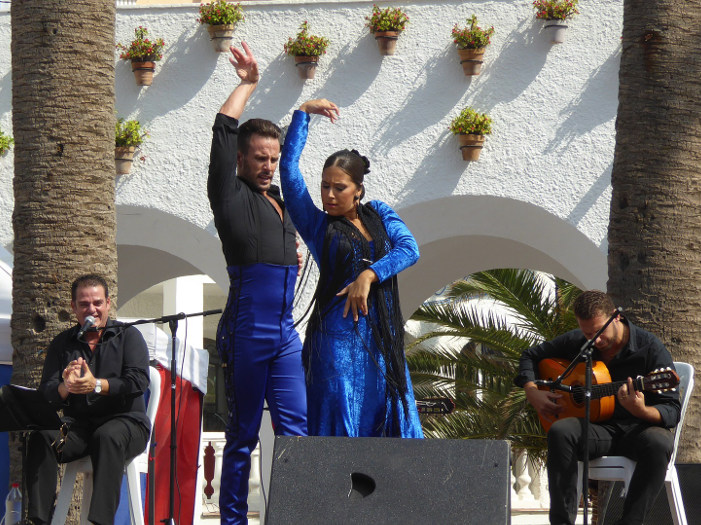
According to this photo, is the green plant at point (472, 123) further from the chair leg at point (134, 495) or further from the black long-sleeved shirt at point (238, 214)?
the chair leg at point (134, 495)

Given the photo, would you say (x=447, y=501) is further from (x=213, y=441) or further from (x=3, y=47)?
(x=213, y=441)

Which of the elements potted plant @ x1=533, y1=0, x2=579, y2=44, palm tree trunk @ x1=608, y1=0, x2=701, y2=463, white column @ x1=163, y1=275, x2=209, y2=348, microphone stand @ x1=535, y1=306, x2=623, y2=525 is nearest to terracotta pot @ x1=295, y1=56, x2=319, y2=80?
potted plant @ x1=533, y1=0, x2=579, y2=44

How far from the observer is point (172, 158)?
8.79m

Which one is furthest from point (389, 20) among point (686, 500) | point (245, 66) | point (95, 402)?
point (686, 500)

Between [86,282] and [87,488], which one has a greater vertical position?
[86,282]

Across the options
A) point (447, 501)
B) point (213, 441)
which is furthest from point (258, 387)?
point (213, 441)

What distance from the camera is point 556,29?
835 cm

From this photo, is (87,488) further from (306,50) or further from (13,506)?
(306,50)

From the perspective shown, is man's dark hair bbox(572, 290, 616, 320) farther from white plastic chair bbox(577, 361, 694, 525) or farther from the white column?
the white column

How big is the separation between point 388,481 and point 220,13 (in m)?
5.93

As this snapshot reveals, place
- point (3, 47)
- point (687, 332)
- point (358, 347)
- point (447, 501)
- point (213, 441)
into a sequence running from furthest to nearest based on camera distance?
point (213, 441)
point (3, 47)
point (687, 332)
point (358, 347)
point (447, 501)

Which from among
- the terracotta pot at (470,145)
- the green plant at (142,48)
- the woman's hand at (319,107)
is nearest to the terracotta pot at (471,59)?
the terracotta pot at (470,145)

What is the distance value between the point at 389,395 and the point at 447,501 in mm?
780

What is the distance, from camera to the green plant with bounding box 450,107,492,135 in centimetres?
833
